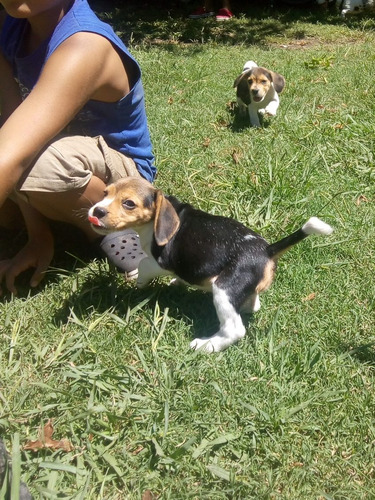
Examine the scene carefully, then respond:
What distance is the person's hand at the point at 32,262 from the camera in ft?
10.1

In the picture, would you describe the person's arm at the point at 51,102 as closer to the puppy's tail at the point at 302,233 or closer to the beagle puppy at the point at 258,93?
the puppy's tail at the point at 302,233

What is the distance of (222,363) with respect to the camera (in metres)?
2.56

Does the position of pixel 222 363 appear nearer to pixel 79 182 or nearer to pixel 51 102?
pixel 79 182

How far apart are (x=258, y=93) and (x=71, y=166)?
8.78 feet

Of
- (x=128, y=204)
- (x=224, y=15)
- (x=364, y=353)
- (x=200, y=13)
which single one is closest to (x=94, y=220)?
Result: (x=128, y=204)

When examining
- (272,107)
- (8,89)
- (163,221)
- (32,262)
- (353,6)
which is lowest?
(353,6)

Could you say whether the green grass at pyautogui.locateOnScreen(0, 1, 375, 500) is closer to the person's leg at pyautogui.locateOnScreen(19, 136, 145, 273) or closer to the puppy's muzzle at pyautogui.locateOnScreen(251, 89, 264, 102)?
the person's leg at pyautogui.locateOnScreen(19, 136, 145, 273)

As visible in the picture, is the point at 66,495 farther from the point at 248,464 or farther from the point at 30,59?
the point at 30,59

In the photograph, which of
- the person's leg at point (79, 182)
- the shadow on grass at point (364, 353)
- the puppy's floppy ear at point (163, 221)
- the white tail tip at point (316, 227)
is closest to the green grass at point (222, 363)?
the shadow on grass at point (364, 353)

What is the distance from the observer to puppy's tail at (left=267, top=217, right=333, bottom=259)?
2.44 meters

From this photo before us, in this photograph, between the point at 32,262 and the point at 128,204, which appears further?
the point at 32,262

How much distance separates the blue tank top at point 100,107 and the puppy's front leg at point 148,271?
0.71 m

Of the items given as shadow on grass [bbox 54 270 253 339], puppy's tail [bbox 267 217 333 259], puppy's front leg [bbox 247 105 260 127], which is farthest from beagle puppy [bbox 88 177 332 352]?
puppy's front leg [bbox 247 105 260 127]

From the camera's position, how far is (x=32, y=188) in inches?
109
